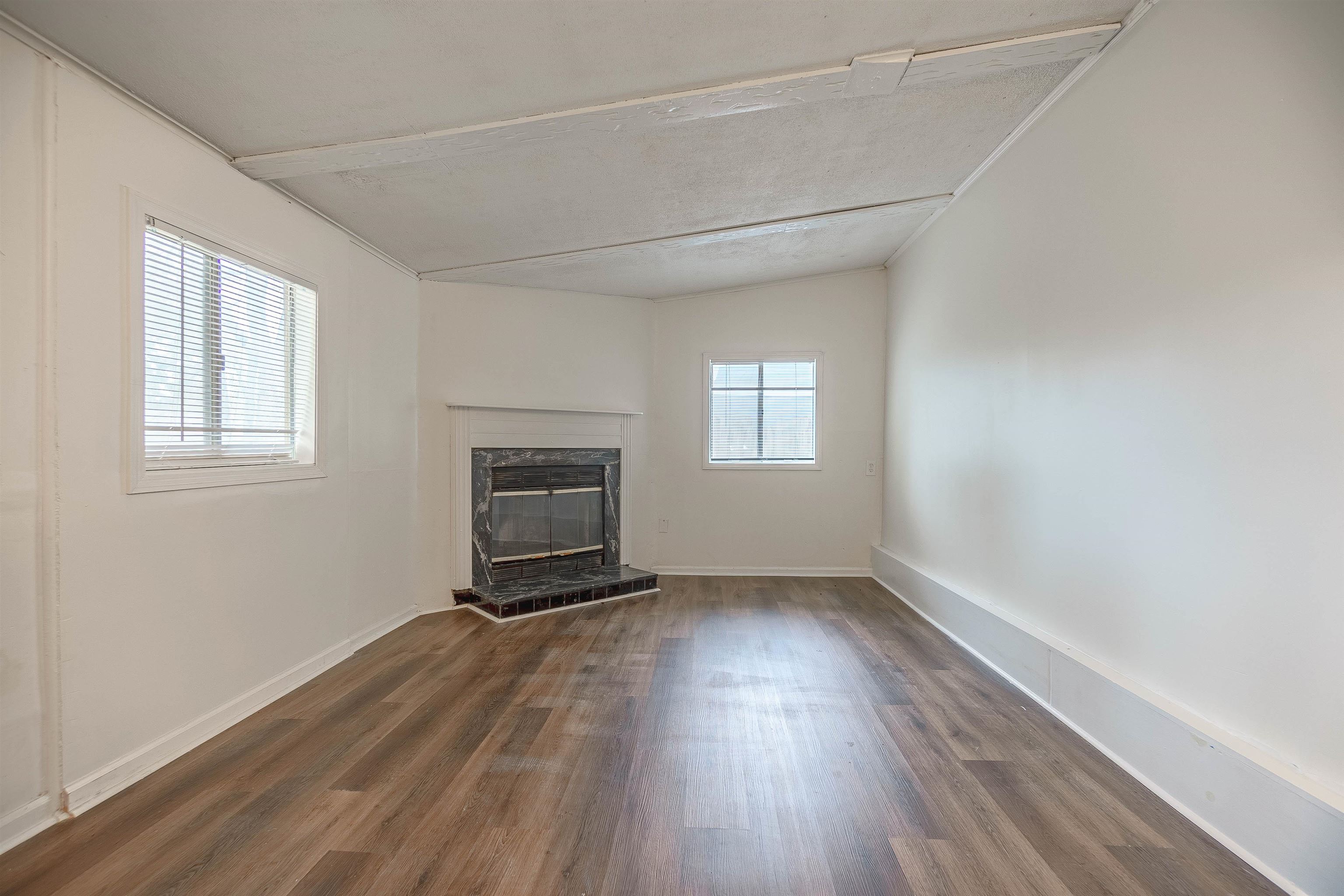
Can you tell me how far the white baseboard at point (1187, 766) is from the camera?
1.59 metres

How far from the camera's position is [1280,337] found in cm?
173

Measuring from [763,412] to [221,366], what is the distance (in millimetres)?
4177

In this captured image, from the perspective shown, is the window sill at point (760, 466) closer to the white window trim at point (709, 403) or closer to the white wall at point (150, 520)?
the white window trim at point (709, 403)

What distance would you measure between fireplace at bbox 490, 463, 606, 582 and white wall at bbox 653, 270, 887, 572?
0.70 m

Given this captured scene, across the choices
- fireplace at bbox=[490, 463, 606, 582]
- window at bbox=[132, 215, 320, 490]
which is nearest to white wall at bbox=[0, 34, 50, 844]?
window at bbox=[132, 215, 320, 490]

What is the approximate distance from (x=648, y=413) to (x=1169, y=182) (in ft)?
13.6

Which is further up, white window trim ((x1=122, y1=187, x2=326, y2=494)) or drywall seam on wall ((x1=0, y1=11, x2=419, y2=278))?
drywall seam on wall ((x1=0, y1=11, x2=419, y2=278))

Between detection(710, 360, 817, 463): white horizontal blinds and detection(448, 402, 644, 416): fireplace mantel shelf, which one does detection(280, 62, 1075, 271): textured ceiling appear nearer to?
detection(448, 402, 644, 416): fireplace mantel shelf

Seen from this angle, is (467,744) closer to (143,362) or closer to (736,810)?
(736,810)

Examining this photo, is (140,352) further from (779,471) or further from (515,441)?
(779,471)

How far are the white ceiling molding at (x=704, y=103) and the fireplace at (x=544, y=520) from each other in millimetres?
2558

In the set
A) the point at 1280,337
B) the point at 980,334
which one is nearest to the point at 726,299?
the point at 980,334

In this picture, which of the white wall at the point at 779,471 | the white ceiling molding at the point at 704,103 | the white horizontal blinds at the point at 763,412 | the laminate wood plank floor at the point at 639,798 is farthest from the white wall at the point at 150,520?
the white horizontal blinds at the point at 763,412

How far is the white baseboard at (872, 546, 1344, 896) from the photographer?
159 cm
